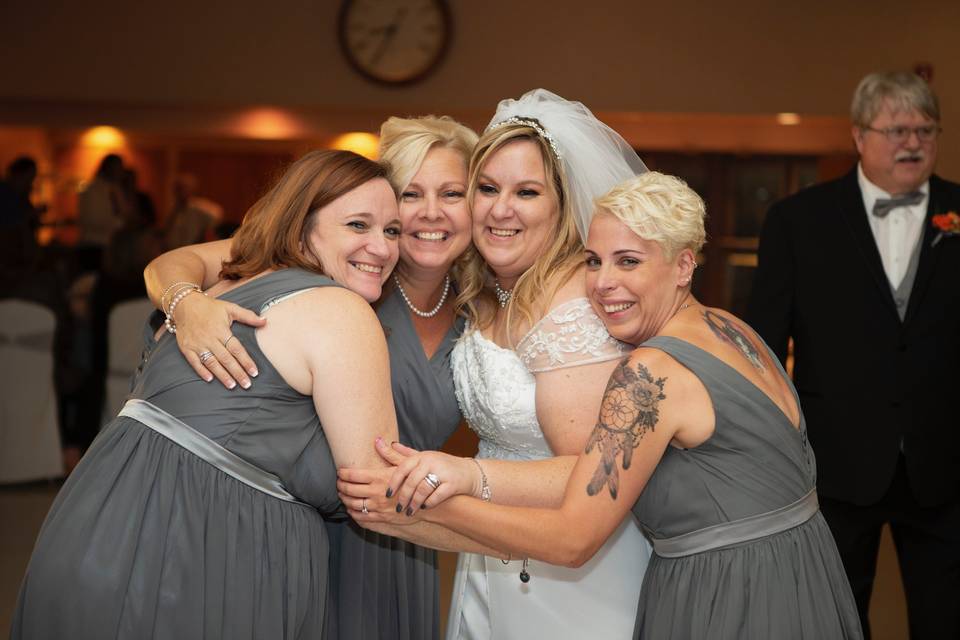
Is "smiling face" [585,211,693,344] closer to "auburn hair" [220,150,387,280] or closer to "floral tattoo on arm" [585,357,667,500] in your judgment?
"floral tattoo on arm" [585,357,667,500]

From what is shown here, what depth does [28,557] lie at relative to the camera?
523 centimetres

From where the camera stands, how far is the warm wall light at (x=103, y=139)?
32.3 feet

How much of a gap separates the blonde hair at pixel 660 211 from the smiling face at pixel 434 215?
2.05 ft

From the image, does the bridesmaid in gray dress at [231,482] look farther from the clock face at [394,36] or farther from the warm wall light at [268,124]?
the warm wall light at [268,124]

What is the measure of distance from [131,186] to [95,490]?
606 cm

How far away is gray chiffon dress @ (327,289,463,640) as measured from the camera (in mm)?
2873

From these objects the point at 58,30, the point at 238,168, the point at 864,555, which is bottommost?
the point at 864,555

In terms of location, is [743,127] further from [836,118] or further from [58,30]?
[58,30]

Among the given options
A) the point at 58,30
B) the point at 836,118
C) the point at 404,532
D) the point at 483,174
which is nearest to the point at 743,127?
the point at 836,118

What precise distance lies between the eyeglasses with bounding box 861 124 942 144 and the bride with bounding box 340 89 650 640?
3.48 ft

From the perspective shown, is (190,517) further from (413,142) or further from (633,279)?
(413,142)

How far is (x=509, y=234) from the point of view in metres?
2.88

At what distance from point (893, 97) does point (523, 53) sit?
458 cm

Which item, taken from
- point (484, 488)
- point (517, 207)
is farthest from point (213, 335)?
point (517, 207)
